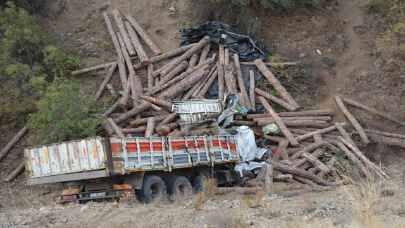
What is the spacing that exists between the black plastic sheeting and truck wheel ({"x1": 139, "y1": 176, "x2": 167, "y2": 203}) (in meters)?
11.0

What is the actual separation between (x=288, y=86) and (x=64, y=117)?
1060 cm

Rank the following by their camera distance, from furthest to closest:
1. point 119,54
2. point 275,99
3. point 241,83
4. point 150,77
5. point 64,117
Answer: point 119,54, point 150,77, point 241,83, point 275,99, point 64,117

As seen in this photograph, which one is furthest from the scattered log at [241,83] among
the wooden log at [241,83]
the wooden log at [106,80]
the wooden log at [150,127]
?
the wooden log at [106,80]

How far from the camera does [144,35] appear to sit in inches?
1166

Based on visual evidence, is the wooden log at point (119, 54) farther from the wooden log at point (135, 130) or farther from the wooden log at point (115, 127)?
the wooden log at point (135, 130)

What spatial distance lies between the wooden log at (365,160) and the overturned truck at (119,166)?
18.7ft

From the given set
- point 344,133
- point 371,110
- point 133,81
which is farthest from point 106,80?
point 371,110

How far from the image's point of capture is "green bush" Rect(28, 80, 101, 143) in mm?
19969

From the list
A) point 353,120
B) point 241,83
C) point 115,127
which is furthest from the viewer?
point 241,83

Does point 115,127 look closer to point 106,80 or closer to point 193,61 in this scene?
point 106,80

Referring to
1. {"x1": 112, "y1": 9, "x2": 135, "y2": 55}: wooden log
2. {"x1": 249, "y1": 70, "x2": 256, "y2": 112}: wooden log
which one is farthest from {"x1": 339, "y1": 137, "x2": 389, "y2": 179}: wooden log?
{"x1": 112, "y1": 9, "x2": 135, "y2": 55}: wooden log

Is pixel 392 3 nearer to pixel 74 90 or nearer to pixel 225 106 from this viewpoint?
pixel 225 106

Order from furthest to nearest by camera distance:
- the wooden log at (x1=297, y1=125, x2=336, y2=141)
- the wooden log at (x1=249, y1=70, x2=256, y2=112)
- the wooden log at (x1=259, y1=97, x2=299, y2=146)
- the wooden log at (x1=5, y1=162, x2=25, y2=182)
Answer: the wooden log at (x1=249, y1=70, x2=256, y2=112) < the wooden log at (x1=297, y1=125, x2=336, y2=141) < the wooden log at (x1=259, y1=97, x2=299, y2=146) < the wooden log at (x1=5, y1=162, x2=25, y2=182)

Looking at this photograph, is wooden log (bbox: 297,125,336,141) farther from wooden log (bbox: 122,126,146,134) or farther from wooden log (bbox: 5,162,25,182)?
wooden log (bbox: 5,162,25,182)
